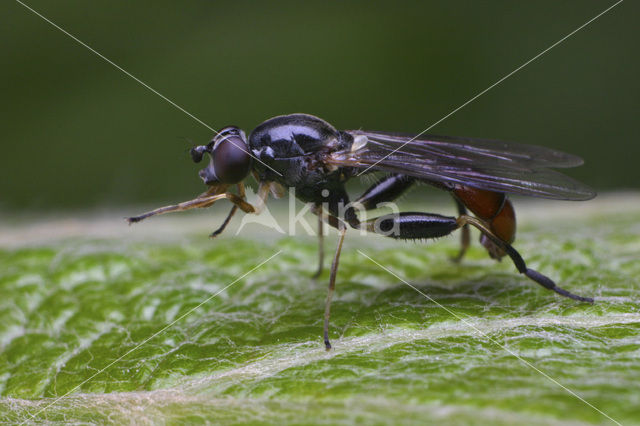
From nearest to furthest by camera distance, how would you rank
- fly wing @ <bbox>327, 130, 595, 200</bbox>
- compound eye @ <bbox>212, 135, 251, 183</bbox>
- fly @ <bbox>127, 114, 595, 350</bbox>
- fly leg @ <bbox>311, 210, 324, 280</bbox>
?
1. fly wing @ <bbox>327, 130, 595, 200</bbox>
2. fly @ <bbox>127, 114, 595, 350</bbox>
3. compound eye @ <bbox>212, 135, 251, 183</bbox>
4. fly leg @ <bbox>311, 210, 324, 280</bbox>

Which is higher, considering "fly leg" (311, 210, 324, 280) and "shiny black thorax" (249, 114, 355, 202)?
"shiny black thorax" (249, 114, 355, 202)

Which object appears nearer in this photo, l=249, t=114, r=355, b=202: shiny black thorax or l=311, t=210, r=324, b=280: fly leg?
l=249, t=114, r=355, b=202: shiny black thorax

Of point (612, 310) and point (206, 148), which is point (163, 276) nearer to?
point (206, 148)

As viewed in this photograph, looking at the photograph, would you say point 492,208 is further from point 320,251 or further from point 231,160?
point 231,160

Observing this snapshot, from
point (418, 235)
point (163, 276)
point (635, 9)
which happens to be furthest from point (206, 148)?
point (635, 9)

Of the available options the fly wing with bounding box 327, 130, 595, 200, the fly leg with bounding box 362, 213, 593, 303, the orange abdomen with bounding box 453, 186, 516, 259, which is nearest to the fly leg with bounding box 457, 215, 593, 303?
the fly leg with bounding box 362, 213, 593, 303

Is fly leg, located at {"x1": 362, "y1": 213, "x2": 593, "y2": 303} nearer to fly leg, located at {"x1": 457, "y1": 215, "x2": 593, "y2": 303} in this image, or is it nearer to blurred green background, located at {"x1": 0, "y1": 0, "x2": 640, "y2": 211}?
fly leg, located at {"x1": 457, "y1": 215, "x2": 593, "y2": 303}

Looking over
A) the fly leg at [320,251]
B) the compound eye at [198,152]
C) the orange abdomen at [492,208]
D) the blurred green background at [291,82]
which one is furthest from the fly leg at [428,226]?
the blurred green background at [291,82]
